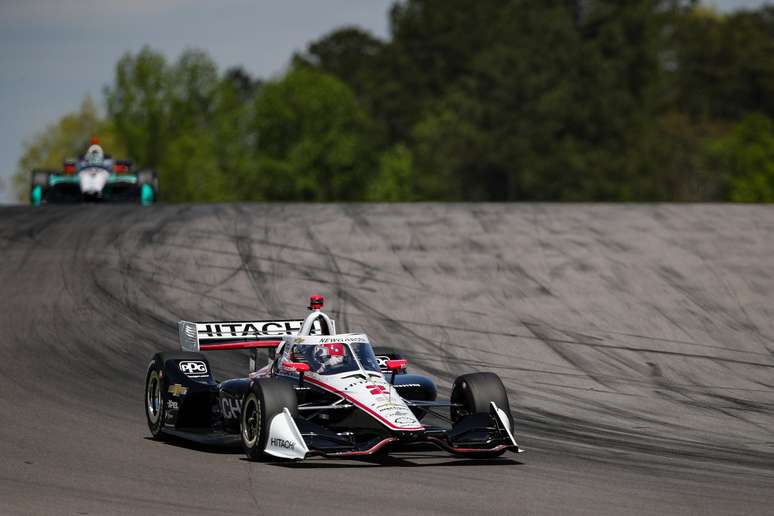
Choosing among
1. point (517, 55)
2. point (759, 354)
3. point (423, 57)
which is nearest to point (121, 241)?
point (759, 354)

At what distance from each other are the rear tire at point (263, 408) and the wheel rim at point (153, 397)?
6.09 feet

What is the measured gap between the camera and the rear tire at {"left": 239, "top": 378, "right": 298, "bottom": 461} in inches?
495

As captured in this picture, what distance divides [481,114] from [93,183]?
146 feet

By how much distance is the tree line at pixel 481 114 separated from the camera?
80312 millimetres

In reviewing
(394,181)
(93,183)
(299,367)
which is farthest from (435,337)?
(394,181)

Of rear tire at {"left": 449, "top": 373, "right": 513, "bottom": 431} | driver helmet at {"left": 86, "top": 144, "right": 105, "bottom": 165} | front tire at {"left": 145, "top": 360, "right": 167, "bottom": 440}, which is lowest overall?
front tire at {"left": 145, "top": 360, "right": 167, "bottom": 440}

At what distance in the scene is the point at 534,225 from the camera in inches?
1139

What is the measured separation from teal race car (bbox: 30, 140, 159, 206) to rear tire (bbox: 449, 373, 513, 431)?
2748cm

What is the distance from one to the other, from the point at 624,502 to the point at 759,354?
386 inches

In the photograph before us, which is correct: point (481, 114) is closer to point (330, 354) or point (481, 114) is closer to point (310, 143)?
point (310, 143)

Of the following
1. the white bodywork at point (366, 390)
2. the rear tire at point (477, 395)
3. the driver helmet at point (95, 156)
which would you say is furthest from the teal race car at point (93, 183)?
the rear tire at point (477, 395)

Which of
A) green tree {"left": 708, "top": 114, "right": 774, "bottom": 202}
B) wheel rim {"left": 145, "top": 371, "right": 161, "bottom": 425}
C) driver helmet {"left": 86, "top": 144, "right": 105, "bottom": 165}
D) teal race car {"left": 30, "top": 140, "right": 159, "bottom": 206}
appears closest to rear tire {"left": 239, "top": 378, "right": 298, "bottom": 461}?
wheel rim {"left": 145, "top": 371, "right": 161, "bottom": 425}

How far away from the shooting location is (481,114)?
267ft

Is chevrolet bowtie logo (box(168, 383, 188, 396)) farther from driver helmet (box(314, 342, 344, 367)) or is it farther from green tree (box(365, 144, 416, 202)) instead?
green tree (box(365, 144, 416, 202))
